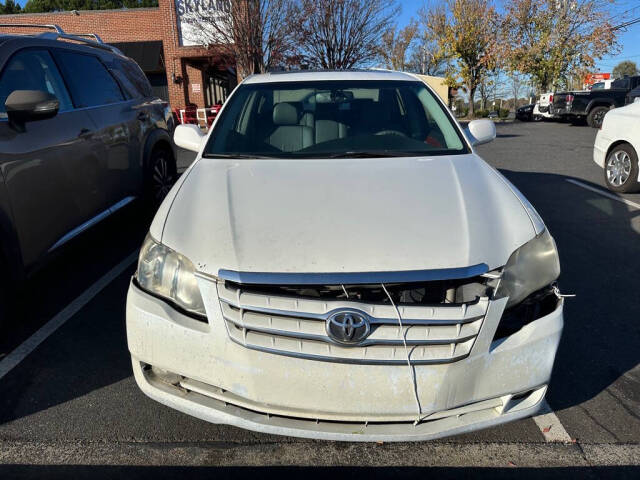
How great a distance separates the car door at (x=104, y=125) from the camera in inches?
157

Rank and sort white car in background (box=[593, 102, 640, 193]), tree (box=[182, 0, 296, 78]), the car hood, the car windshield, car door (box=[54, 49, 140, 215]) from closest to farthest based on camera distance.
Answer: the car hood
the car windshield
car door (box=[54, 49, 140, 215])
white car in background (box=[593, 102, 640, 193])
tree (box=[182, 0, 296, 78])

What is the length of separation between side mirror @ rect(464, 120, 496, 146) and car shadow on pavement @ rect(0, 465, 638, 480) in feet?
7.33

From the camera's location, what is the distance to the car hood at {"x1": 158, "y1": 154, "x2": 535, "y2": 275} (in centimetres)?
195

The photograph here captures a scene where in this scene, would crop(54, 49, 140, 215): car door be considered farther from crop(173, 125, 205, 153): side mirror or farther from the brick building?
the brick building

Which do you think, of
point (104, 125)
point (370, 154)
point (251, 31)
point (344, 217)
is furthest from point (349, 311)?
point (251, 31)

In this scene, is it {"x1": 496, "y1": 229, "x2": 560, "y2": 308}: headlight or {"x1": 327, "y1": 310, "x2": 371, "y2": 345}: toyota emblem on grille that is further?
{"x1": 496, "y1": 229, "x2": 560, "y2": 308}: headlight

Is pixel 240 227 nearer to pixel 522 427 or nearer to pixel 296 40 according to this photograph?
pixel 522 427

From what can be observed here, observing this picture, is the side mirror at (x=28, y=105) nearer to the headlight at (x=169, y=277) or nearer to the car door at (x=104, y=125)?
the car door at (x=104, y=125)

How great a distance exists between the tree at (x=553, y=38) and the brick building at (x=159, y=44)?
16476 millimetres

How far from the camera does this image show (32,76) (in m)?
3.55

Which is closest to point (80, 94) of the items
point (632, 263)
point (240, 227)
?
point (240, 227)

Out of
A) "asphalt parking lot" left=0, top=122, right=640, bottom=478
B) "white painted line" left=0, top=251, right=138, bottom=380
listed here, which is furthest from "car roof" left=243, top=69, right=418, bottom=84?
"white painted line" left=0, top=251, right=138, bottom=380

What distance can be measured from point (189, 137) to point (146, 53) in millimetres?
22293

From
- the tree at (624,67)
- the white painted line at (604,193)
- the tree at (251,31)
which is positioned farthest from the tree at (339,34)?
the tree at (624,67)
